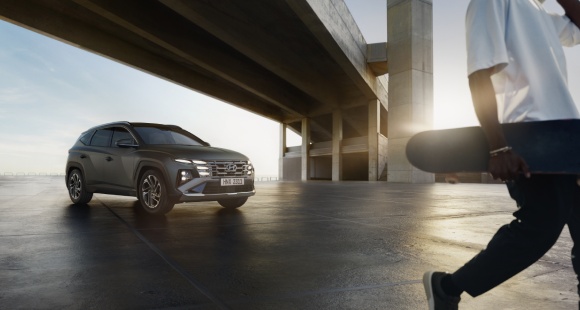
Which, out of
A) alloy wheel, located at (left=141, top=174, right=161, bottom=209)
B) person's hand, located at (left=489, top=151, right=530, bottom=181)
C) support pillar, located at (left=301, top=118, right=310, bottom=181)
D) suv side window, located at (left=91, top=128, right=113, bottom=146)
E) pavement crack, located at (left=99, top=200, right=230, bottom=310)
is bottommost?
pavement crack, located at (left=99, top=200, right=230, bottom=310)

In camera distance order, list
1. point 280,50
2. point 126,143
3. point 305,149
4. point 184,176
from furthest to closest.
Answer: point 305,149 → point 280,50 → point 126,143 → point 184,176

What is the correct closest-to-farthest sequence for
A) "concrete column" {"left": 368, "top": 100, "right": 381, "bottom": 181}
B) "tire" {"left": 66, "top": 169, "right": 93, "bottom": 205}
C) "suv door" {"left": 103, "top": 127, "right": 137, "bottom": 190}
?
"suv door" {"left": 103, "top": 127, "right": 137, "bottom": 190}
"tire" {"left": 66, "top": 169, "right": 93, "bottom": 205}
"concrete column" {"left": 368, "top": 100, "right": 381, "bottom": 181}

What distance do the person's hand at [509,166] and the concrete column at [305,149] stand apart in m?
38.0

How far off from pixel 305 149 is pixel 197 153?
34470 mm

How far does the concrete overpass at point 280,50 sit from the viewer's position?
1873 cm

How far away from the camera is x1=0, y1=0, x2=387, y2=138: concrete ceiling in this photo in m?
18.2

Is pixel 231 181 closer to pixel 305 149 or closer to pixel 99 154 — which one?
pixel 99 154

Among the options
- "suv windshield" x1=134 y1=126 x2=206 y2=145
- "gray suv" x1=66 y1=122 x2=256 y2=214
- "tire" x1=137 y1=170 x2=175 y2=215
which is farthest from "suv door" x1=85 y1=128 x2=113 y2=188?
"tire" x1=137 y1=170 x2=175 y2=215

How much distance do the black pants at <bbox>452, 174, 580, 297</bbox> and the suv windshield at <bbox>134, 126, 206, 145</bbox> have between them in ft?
19.9

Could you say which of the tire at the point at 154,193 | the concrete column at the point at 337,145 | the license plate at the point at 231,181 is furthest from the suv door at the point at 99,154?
the concrete column at the point at 337,145

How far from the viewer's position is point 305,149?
40.3 meters

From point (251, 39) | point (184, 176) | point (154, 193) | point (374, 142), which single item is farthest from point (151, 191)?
point (374, 142)

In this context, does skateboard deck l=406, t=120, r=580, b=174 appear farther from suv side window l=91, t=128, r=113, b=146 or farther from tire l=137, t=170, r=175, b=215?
suv side window l=91, t=128, r=113, b=146

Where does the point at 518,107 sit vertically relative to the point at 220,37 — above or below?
below
